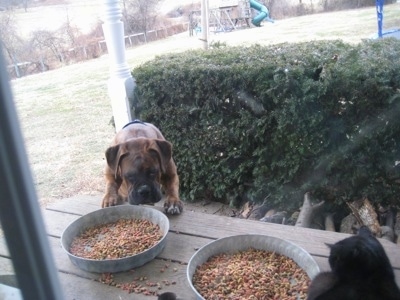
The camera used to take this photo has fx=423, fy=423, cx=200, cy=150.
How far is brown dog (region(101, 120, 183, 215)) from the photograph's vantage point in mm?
3180

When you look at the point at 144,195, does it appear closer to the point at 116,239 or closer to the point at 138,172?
→ the point at 138,172

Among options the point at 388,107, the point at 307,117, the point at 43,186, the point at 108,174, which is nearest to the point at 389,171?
the point at 388,107

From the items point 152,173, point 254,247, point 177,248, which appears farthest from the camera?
point 152,173

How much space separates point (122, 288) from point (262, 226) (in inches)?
37.5

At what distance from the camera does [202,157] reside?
15.1 ft

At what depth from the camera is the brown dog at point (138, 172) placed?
318 cm

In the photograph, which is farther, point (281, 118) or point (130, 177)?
point (281, 118)

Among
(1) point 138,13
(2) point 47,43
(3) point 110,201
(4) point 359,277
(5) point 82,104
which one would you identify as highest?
(1) point 138,13

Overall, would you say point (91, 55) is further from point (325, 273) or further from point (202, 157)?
point (325, 273)

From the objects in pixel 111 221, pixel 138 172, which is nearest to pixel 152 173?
pixel 138 172

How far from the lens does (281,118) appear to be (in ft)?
12.8

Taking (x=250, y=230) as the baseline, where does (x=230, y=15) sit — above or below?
above

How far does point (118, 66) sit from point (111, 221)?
8.36 feet

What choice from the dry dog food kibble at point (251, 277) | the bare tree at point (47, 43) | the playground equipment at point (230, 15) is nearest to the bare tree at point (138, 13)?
the playground equipment at point (230, 15)
